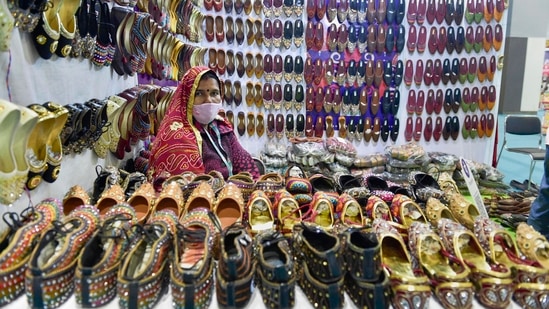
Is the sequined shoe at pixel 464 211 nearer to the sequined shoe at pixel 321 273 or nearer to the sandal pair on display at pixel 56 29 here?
the sequined shoe at pixel 321 273

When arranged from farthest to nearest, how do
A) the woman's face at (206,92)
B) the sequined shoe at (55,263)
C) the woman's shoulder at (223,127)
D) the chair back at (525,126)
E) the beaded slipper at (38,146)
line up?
1. the chair back at (525,126)
2. the woman's shoulder at (223,127)
3. the woman's face at (206,92)
4. the beaded slipper at (38,146)
5. the sequined shoe at (55,263)

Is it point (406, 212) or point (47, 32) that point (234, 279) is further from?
point (47, 32)

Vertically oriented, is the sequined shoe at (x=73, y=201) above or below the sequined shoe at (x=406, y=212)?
above

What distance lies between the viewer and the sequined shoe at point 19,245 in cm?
100

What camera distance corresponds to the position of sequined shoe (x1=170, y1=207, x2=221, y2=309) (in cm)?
98

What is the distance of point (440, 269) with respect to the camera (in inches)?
45.5

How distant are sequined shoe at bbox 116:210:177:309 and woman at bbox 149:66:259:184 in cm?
124

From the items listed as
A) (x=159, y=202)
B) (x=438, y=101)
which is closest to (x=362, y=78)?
(x=438, y=101)

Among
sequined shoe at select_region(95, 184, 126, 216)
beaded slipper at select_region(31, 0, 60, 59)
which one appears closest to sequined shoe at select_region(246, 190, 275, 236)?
sequined shoe at select_region(95, 184, 126, 216)

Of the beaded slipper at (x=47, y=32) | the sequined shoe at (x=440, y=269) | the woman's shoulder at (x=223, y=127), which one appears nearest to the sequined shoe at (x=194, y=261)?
the sequined shoe at (x=440, y=269)

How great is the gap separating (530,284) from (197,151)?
6.28ft

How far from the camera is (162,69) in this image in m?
3.47

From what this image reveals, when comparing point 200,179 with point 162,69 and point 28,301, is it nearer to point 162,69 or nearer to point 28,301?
point 28,301

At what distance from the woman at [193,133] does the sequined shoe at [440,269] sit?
155cm
